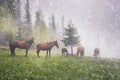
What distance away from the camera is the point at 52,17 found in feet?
378

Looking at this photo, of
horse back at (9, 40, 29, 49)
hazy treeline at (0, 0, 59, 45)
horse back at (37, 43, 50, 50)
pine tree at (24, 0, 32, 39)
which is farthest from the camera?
pine tree at (24, 0, 32, 39)

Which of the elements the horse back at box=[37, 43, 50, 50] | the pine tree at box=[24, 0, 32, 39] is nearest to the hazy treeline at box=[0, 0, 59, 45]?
the pine tree at box=[24, 0, 32, 39]

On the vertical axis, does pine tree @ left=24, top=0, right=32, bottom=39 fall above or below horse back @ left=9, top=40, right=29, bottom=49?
above

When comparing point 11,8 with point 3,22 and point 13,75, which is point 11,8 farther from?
point 13,75

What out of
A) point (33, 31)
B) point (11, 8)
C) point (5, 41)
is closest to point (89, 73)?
point (5, 41)

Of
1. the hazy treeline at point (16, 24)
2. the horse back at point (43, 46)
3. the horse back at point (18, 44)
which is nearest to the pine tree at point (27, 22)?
the hazy treeline at point (16, 24)

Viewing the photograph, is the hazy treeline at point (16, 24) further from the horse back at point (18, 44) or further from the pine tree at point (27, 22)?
the horse back at point (18, 44)

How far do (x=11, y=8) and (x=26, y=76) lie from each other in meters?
61.7

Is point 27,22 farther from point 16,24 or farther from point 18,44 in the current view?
point 18,44

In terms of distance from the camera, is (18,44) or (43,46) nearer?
(18,44)

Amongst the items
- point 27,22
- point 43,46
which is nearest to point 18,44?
point 43,46

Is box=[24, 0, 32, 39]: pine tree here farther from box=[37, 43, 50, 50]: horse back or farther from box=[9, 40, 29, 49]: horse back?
box=[9, 40, 29, 49]: horse back

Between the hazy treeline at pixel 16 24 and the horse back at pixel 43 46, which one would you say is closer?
the horse back at pixel 43 46

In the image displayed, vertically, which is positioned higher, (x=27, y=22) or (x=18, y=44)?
(x=27, y=22)
